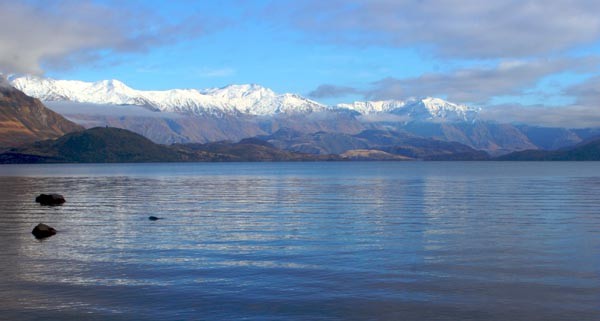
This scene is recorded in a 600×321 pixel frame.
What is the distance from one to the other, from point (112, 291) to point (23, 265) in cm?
1234

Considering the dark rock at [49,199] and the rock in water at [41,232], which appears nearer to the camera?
the rock in water at [41,232]

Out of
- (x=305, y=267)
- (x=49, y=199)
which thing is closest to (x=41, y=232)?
(x=305, y=267)

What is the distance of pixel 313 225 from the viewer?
67375 millimetres

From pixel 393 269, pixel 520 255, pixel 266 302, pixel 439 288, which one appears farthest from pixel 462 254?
Result: pixel 266 302

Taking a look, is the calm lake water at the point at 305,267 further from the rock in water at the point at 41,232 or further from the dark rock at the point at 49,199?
the dark rock at the point at 49,199

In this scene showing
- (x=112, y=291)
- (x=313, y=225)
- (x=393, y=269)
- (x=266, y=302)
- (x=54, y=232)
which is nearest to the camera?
(x=266, y=302)

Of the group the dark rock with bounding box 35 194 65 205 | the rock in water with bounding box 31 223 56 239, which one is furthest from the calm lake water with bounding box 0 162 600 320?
the dark rock with bounding box 35 194 65 205

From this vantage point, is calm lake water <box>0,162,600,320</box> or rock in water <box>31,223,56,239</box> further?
rock in water <box>31,223,56,239</box>

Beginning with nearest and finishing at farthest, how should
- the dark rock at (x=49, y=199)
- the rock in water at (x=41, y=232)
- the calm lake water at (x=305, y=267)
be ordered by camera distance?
the calm lake water at (x=305, y=267) → the rock in water at (x=41, y=232) → the dark rock at (x=49, y=199)

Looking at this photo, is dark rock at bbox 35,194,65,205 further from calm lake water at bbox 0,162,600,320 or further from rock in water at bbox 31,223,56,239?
rock in water at bbox 31,223,56,239

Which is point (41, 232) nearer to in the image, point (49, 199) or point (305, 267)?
point (305, 267)

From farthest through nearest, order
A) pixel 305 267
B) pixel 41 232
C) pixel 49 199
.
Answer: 1. pixel 49 199
2. pixel 41 232
3. pixel 305 267

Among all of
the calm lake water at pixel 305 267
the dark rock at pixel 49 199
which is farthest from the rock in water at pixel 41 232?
the dark rock at pixel 49 199

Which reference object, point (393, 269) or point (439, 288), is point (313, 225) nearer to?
point (393, 269)
